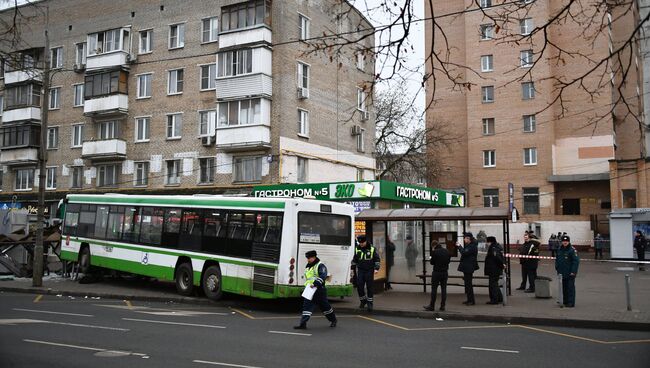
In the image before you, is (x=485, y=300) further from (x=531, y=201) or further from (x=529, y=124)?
(x=529, y=124)

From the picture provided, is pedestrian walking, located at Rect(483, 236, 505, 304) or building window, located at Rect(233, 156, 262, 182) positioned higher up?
building window, located at Rect(233, 156, 262, 182)

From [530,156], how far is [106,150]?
3216cm

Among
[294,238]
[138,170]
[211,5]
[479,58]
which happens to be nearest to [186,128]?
[138,170]

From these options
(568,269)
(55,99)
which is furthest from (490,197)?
(568,269)

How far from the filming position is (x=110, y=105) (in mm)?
37406

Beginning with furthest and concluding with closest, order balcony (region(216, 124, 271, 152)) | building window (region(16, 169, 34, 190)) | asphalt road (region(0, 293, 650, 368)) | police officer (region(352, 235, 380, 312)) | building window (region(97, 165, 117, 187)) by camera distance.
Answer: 1. building window (region(16, 169, 34, 190))
2. building window (region(97, 165, 117, 187))
3. balcony (region(216, 124, 271, 152))
4. police officer (region(352, 235, 380, 312))
5. asphalt road (region(0, 293, 650, 368))

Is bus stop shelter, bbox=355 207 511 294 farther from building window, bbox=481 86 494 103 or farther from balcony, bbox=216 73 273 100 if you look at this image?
building window, bbox=481 86 494 103

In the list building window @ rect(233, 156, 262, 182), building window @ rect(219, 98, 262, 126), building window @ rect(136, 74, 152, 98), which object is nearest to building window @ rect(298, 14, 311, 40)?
building window @ rect(219, 98, 262, 126)

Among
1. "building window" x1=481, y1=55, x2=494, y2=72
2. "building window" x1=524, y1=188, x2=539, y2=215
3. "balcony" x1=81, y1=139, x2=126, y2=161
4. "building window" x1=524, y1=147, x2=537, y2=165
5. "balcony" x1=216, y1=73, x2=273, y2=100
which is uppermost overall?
"building window" x1=481, y1=55, x2=494, y2=72

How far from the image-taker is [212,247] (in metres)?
17.0

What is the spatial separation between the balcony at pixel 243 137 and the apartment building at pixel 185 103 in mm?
68

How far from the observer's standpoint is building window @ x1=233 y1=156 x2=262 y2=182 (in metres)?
32.8

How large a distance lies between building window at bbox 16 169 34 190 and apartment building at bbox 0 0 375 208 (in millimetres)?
81

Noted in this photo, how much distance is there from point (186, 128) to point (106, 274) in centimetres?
1452
